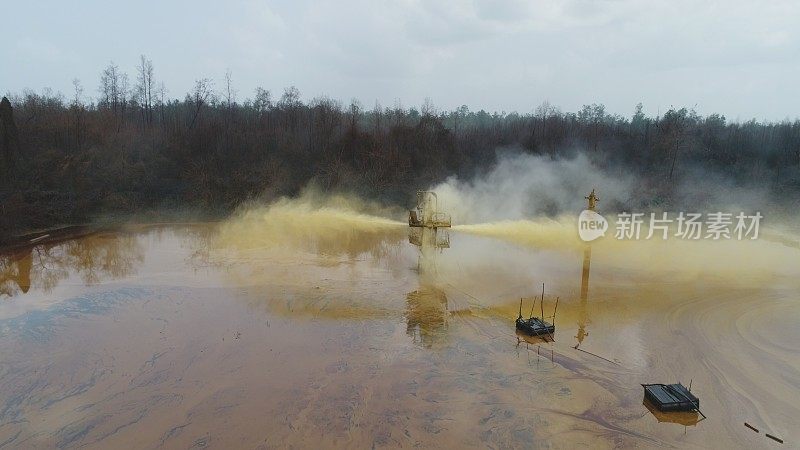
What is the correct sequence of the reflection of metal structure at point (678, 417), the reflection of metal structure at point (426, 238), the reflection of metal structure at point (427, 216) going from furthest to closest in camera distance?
the reflection of metal structure at point (426, 238)
the reflection of metal structure at point (427, 216)
the reflection of metal structure at point (678, 417)

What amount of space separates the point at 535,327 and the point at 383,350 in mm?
4714

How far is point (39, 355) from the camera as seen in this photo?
12953 millimetres

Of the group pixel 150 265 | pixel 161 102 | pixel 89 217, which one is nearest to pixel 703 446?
pixel 150 265

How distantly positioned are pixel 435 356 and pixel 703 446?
6324 millimetres

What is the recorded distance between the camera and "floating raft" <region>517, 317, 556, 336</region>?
14609mm

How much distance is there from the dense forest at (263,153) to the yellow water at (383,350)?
13920mm

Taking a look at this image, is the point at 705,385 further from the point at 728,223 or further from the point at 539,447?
the point at 728,223

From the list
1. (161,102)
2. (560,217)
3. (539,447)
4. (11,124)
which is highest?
(161,102)

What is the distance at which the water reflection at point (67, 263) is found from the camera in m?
19.5
